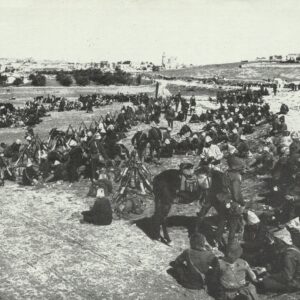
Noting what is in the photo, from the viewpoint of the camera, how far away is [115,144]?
17.4m

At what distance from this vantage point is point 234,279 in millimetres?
7098

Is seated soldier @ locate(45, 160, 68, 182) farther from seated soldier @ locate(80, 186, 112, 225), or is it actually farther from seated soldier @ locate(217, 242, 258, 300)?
seated soldier @ locate(217, 242, 258, 300)

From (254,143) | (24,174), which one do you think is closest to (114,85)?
(254,143)

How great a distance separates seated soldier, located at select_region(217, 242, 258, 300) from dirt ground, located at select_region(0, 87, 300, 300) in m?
0.69

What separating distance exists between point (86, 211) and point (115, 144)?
6.01 meters

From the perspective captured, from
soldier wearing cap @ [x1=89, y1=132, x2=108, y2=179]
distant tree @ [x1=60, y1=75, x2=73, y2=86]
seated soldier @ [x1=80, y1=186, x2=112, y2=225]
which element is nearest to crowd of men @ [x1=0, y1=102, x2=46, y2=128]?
soldier wearing cap @ [x1=89, y1=132, x2=108, y2=179]

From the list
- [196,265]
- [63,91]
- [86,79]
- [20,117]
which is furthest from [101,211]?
[86,79]

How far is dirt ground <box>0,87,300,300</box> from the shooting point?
8.00m

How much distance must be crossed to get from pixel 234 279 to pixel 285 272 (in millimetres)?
841

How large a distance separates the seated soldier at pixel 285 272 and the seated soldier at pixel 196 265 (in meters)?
0.93

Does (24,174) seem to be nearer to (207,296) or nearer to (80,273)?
(80,273)

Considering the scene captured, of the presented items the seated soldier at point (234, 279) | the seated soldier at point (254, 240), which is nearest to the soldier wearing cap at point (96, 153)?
the seated soldier at point (254, 240)

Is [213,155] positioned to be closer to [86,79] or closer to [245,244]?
[245,244]

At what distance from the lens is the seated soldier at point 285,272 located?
7090mm
